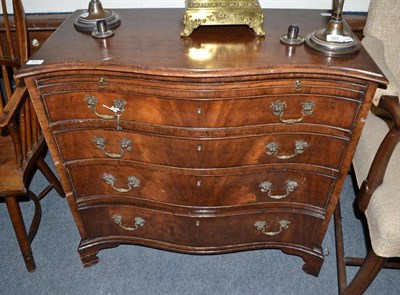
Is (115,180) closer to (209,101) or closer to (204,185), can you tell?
(204,185)

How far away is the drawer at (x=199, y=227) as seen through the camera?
166 cm

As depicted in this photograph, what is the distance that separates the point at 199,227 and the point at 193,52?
78cm

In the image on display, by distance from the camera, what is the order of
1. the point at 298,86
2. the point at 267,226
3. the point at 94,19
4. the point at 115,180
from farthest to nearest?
the point at 267,226, the point at 115,180, the point at 94,19, the point at 298,86

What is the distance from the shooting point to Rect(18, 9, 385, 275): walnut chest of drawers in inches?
49.0

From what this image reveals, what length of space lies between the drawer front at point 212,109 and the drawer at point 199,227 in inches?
19.1

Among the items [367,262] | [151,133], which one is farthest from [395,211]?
[151,133]

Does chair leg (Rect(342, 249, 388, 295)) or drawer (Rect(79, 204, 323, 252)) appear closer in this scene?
chair leg (Rect(342, 249, 388, 295))

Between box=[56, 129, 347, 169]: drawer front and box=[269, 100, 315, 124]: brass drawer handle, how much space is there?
78 mm

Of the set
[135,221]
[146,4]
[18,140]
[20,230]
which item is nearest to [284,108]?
[135,221]

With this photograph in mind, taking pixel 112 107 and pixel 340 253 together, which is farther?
pixel 340 253

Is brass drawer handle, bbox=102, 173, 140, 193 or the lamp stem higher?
the lamp stem

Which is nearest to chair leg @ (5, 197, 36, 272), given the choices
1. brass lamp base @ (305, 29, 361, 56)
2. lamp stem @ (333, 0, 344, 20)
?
brass lamp base @ (305, 29, 361, 56)

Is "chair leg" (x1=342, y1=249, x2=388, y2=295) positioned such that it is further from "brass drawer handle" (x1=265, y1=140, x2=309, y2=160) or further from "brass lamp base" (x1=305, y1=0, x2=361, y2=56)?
"brass lamp base" (x1=305, y1=0, x2=361, y2=56)

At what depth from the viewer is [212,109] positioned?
1303 mm
